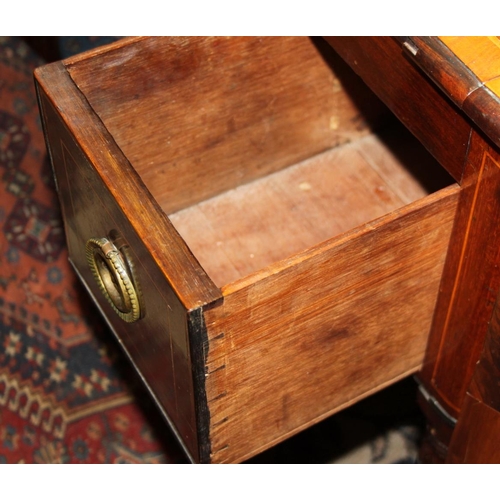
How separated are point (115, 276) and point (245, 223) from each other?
0.32m

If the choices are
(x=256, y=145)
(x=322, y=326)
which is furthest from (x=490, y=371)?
(x=256, y=145)

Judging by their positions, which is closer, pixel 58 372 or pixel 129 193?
pixel 129 193

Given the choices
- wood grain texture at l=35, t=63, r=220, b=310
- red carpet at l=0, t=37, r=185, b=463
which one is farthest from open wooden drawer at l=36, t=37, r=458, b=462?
red carpet at l=0, t=37, r=185, b=463

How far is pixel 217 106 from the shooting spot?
1.14 metres

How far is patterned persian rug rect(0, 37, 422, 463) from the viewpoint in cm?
161

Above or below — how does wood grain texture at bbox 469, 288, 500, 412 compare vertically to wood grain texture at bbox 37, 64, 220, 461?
below

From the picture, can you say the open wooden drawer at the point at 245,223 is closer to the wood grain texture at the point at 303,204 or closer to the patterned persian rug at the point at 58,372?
the wood grain texture at the point at 303,204

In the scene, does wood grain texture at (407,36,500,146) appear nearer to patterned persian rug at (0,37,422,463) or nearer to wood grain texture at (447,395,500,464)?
wood grain texture at (447,395,500,464)

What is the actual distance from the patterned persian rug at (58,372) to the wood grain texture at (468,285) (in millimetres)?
532

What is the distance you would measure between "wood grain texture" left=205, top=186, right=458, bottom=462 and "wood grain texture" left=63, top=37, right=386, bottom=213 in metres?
0.32

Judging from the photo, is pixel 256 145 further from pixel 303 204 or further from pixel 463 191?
pixel 463 191

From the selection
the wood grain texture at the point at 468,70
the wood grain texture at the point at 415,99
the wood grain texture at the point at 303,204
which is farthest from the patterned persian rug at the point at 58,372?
the wood grain texture at the point at 468,70

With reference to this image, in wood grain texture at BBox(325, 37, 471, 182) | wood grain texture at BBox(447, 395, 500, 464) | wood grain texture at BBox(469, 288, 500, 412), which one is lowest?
wood grain texture at BBox(447, 395, 500, 464)

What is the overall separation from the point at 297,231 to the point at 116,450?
2.00 ft
